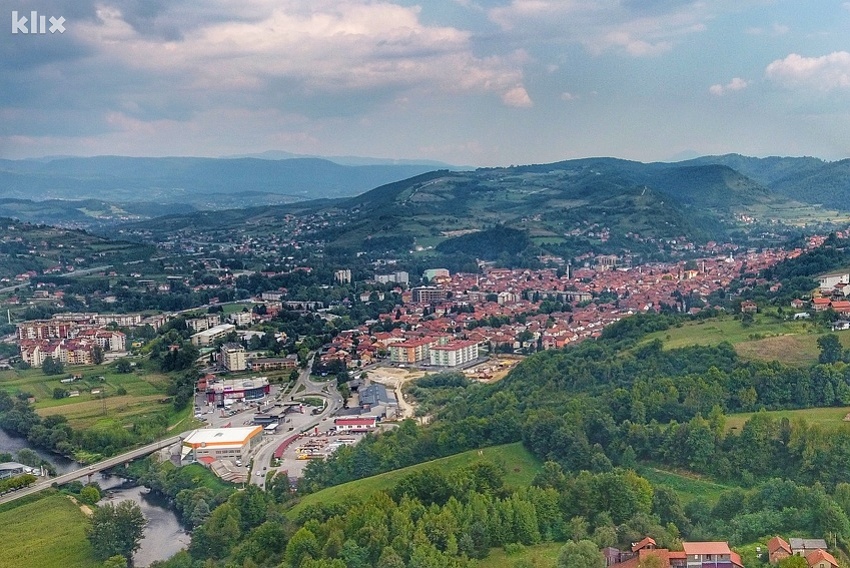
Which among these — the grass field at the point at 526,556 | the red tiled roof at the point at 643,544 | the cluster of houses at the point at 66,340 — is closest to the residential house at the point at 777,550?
the red tiled roof at the point at 643,544

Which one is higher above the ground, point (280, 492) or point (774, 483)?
point (774, 483)

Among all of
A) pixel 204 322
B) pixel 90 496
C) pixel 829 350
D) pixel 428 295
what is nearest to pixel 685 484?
pixel 829 350

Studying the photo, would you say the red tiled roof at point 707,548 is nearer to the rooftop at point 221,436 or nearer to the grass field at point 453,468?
the grass field at point 453,468

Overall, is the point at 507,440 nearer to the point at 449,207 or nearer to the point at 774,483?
the point at 774,483

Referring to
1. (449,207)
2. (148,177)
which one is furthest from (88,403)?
(148,177)

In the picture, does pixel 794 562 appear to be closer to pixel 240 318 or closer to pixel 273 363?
pixel 273 363

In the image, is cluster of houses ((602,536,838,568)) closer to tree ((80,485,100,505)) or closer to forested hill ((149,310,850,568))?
forested hill ((149,310,850,568))
